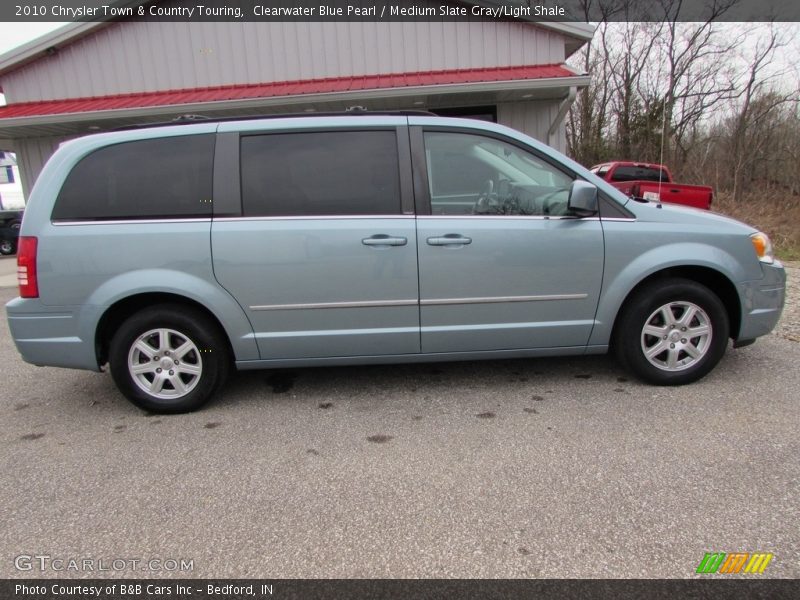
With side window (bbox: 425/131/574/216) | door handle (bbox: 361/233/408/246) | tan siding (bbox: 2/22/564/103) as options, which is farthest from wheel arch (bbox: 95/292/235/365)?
tan siding (bbox: 2/22/564/103)

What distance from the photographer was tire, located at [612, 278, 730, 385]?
3383mm

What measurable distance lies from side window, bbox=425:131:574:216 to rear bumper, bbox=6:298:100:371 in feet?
8.15

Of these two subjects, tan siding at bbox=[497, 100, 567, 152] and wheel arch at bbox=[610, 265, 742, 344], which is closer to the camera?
wheel arch at bbox=[610, 265, 742, 344]

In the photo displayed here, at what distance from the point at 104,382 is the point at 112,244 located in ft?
5.02

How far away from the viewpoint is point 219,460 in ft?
9.09

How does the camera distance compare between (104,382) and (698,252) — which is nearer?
(698,252)

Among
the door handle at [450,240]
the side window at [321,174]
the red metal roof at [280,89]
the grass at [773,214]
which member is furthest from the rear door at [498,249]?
the grass at [773,214]

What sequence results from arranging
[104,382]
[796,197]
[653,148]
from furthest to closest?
[653,148], [796,197], [104,382]

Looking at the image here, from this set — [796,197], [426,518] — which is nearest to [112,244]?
[426,518]

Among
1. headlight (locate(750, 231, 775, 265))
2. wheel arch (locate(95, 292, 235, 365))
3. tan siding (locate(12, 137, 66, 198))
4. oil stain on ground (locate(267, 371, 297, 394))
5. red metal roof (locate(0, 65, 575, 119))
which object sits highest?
red metal roof (locate(0, 65, 575, 119))

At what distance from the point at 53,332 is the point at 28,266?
17.7 inches

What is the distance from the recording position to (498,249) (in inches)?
128

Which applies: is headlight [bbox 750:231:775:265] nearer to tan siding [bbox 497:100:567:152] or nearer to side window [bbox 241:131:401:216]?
side window [bbox 241:131:401:216]

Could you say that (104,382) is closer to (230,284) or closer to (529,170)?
(230,284)
